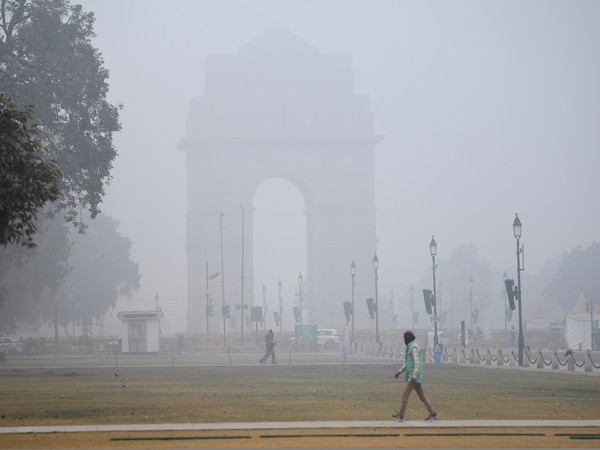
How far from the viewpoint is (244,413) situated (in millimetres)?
27016

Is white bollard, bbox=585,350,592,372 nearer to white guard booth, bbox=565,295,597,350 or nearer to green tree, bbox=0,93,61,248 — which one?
green tree, bbox=0,93,61,248

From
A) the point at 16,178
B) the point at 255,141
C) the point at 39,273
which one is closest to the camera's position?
the point at 16,178

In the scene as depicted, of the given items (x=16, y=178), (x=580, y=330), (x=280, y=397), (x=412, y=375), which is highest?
(x=16, y=178)

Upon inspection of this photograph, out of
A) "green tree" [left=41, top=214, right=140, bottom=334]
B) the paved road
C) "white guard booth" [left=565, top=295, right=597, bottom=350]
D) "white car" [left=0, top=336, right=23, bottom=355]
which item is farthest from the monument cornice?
the paved road

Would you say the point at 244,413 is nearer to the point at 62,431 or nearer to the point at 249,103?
the point at 62,431

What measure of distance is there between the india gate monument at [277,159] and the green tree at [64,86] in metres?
86.2

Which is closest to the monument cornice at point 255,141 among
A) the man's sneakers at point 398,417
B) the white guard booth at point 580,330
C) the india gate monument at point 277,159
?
the india gate monument at point 277,159

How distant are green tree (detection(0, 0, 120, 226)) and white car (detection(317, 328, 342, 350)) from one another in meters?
49.2

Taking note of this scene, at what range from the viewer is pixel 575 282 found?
16875cm

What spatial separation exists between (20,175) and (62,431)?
464 cm

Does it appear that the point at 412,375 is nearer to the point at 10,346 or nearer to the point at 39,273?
the point at 39,273

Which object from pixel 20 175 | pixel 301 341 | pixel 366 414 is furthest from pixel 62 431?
pixel 301 341

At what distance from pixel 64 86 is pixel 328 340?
53.4m

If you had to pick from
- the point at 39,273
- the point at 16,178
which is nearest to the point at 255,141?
the point at 39,273
